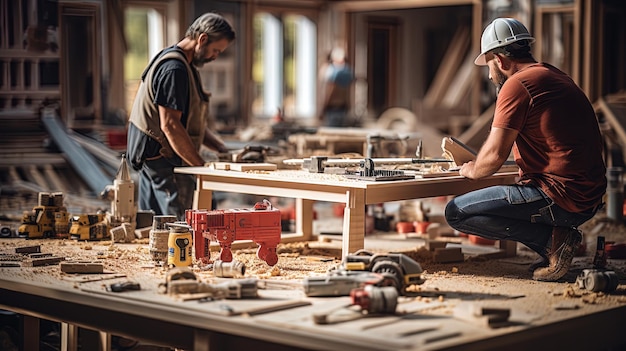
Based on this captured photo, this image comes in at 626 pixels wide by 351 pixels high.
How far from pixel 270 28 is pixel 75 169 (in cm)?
682

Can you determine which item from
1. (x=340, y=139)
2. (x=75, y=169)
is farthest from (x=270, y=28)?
(x=340, y=139)

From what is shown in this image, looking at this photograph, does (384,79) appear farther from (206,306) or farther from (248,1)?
(206,306)

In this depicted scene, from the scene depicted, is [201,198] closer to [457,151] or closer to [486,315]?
[457,151]

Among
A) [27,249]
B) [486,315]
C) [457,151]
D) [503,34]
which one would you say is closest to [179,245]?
[27,249]

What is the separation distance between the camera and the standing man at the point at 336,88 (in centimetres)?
1495

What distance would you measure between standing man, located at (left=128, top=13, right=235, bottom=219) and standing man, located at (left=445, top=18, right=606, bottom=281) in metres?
1.98

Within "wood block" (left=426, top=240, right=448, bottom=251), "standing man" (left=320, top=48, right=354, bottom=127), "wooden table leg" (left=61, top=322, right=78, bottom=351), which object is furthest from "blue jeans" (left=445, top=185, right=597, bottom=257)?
"standing man" (left=320, top=48, right=354, bottom=127)

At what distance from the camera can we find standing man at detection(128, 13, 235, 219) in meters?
6.79

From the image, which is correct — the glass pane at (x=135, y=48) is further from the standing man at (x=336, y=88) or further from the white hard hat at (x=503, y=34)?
the white hard hat at (x=503, y=34)

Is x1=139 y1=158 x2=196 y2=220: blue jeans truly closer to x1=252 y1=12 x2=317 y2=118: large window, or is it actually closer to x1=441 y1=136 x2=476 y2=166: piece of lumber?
x1=441 y1=136 x2=476 y2=166: piece of lumber

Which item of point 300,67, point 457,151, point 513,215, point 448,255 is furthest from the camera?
point 300,67

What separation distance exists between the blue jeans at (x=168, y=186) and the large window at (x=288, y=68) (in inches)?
400

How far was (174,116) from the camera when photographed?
22.2 feet

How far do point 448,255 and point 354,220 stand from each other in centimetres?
100
